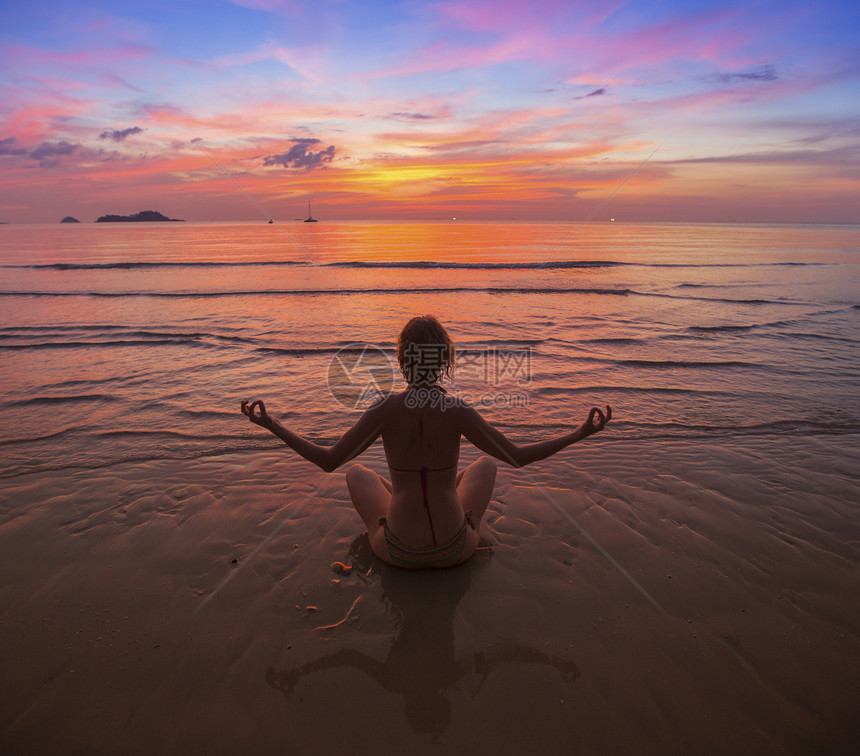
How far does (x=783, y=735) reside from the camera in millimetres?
2344

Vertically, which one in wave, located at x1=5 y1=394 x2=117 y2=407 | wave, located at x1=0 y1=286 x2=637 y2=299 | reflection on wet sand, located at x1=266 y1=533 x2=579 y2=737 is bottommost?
wave, located at x1=5 y1=394 x2=117 y2=407

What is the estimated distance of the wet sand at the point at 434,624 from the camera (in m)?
2.40

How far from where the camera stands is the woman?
3035mm

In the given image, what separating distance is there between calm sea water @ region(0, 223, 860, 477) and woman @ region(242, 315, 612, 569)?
3.13 meters

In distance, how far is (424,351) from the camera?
9.98ft

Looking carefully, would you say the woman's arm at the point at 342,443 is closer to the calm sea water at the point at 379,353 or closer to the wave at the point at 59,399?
the calm sea water at the point at 379,353

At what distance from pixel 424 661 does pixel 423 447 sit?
1282mm

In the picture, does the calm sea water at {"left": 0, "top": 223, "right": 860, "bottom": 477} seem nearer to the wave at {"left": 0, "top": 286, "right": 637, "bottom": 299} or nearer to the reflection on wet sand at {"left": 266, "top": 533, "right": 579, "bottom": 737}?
the wave at {"left": 0, "top": 286, "right": 637, "bottom": 299}

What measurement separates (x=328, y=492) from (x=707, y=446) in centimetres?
455

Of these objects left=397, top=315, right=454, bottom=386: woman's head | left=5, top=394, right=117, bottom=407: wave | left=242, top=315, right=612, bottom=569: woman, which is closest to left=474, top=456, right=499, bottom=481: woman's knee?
left=242, top=315, right=612, bottom=569: woman

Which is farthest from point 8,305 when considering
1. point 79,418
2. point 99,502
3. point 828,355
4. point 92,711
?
point 828,355

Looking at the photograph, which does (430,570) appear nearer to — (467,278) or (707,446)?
(707,446)

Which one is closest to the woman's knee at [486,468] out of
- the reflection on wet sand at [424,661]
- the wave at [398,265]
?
the reflection on wet sand at [424,661]

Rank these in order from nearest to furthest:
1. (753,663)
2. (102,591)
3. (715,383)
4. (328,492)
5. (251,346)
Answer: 1. (753,663)
2. (102,591)
3. (328,492)
4. (715,383)
5. (251,346)
